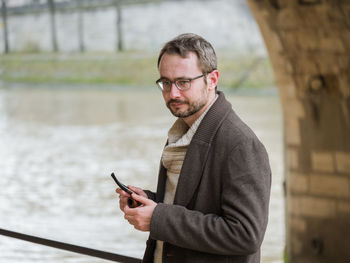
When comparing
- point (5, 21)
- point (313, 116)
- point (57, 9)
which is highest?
point (57, 9)

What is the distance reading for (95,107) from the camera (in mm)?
20688

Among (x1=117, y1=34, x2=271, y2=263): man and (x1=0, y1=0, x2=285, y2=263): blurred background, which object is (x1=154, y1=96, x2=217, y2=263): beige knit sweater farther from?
(x1=0, y1=0, x2=285, y2=263): blurred background

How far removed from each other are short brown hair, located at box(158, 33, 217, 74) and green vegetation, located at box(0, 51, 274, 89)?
21037 millimetres

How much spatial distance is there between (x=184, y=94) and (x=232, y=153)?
0.59 ft

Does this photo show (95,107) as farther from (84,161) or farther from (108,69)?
(84,161)

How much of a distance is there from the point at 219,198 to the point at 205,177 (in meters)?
0.06

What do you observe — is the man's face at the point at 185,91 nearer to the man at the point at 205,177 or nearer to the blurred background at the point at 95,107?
the man at the point at 205,177

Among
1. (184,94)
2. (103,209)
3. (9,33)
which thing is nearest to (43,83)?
(9,33)

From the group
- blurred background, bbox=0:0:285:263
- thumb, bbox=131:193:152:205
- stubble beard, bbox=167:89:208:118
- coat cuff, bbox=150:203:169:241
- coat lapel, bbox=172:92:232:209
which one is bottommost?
coat cuff, bbox=150:203:169:241

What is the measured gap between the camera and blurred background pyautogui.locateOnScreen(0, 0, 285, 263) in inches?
340

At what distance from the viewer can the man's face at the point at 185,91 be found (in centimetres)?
155

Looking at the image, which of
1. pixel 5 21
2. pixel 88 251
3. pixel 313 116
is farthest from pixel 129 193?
pixel 5 21

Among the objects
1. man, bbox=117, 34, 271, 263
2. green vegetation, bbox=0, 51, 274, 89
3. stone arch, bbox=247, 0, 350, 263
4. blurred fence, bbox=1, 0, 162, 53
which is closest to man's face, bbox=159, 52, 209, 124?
man, bbox=117, 34, 271, 263

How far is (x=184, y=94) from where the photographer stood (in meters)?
1.56
